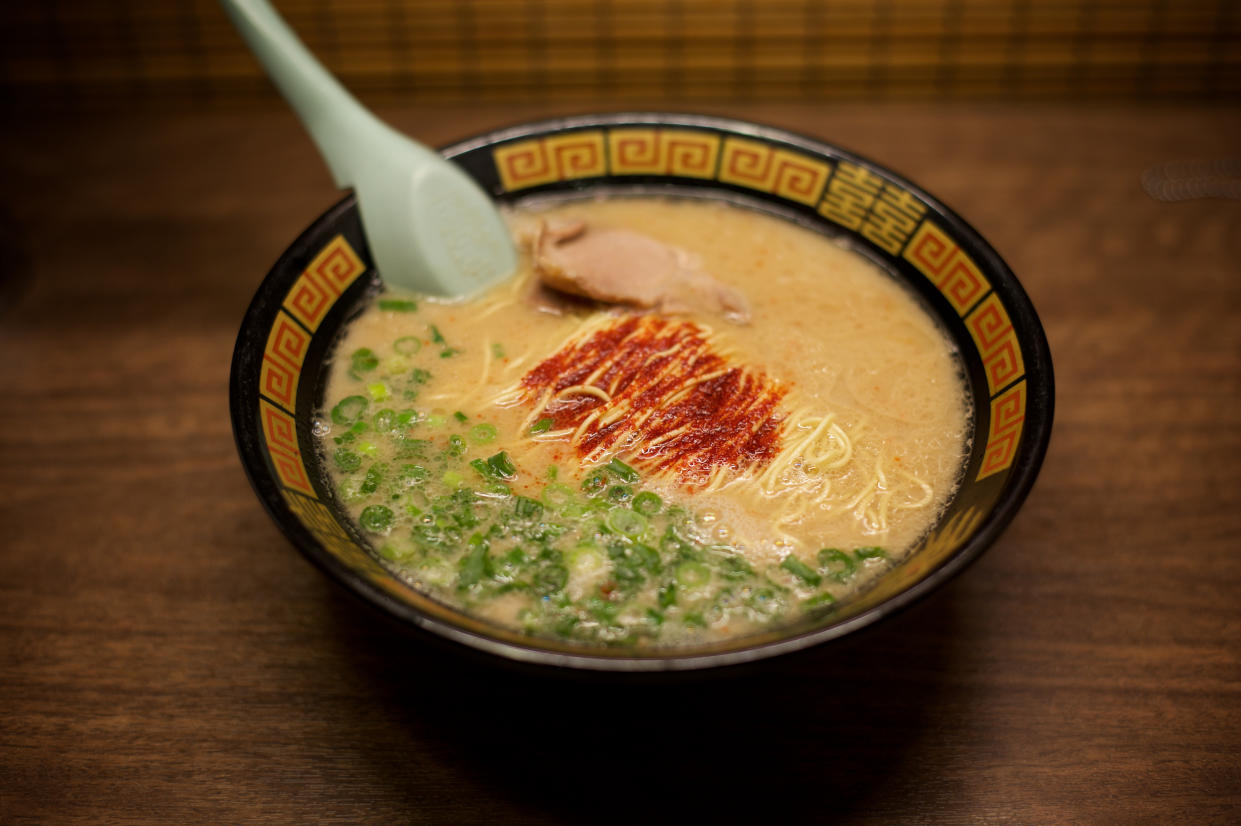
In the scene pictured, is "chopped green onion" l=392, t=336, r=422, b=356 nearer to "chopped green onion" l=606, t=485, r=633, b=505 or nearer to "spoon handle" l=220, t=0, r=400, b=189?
"spoon handle" l=220, t=0, r=400, b=189

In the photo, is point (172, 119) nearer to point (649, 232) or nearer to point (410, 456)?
point (649, 232)

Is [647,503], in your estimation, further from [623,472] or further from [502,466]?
[502,466]

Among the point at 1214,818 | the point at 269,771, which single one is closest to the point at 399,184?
the point at 269,771

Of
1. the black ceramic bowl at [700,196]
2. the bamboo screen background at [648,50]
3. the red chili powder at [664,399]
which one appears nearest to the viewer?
the black ceramic bowl at [700,196]

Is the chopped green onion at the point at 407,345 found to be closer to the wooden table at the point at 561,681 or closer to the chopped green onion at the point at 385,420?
the chopped green onion at the point at 385,420

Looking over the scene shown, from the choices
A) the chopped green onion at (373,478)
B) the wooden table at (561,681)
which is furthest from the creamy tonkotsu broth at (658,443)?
the wooden table at (561,681)

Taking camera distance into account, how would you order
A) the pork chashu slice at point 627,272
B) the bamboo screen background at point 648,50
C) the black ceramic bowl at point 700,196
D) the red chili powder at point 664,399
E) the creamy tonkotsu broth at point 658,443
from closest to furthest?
1. the black ceramic bowl at point 700,196
2. the creamy tonkotsu broth at point 658,443
3. the red chili powder at point 664,399
4. the pork chashu slice at point 627,272
5. the bamboo screen background at point 648,50

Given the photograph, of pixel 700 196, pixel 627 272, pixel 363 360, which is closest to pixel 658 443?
pixel 627 272
